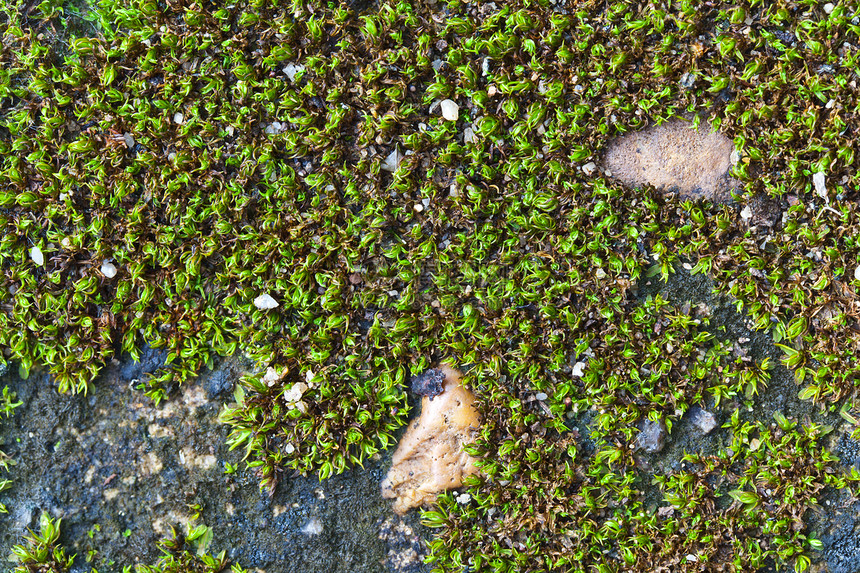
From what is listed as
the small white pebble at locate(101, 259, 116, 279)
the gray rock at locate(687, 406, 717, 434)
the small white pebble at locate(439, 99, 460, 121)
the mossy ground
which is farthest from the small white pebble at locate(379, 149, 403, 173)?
the gray rock at locate(687, 406, 717, 434)

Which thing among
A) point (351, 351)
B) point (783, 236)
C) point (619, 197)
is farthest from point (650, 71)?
point (351, 351)

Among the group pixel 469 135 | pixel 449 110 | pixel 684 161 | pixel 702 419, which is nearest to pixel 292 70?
pixel 449 110

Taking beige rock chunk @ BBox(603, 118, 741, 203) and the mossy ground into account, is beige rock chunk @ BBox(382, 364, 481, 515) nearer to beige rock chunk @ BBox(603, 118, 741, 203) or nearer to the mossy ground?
the mossy ground

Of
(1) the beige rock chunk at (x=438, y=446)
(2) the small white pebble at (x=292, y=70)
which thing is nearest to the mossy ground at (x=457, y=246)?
(2) the small white pebble at (x=292, y=70)

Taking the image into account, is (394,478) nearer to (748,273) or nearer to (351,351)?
(351,351)

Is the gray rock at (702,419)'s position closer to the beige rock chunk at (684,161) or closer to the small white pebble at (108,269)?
the beige rock chunk at (684,161)

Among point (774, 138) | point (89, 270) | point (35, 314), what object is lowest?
point (35, 314)
